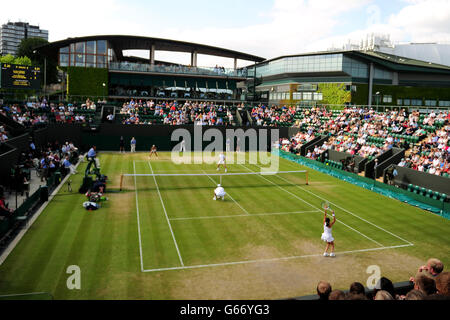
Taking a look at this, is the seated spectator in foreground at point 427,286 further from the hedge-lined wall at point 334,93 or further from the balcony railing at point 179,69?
the hedge-lined wall at point 334,93

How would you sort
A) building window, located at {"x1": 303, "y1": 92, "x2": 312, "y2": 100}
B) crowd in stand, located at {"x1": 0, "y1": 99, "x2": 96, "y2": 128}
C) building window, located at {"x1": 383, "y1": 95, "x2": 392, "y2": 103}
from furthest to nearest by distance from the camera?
building window, located at {"x1": 303, "y1": 92, "x2": 312, "y2": 100}
building window, located at {"x1": 383, "y1": 95, "x2": 392, "y2": 103}
crowd in stand, located at {"x1": 0, "y1": 99, "x2": 96, "y2": 128}

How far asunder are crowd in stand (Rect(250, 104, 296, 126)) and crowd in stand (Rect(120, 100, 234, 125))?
139 inches

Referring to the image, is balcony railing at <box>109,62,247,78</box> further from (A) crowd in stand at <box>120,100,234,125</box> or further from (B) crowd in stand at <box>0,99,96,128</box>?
(B) crowd in stand at <box>0,99,96,128</box>

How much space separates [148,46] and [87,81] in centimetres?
1227

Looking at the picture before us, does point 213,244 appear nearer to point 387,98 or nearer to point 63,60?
point 63,60

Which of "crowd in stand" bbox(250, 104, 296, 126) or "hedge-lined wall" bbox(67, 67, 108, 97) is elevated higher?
"hedge-lined wall" bbox(67, 67, 108, 97)

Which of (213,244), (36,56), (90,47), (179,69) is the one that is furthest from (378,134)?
(36,56)

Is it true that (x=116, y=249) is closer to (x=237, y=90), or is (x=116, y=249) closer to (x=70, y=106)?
(x=70, y=106)

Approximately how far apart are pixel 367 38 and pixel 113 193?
108m

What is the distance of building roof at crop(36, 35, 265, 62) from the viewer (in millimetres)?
54844

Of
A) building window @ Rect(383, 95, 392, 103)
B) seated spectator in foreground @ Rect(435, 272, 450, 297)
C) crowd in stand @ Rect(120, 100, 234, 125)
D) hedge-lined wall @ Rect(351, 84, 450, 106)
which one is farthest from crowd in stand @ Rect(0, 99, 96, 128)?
building window @ Rect(383, 95, 392, 103)

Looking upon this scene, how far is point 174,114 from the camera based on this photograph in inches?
1871
